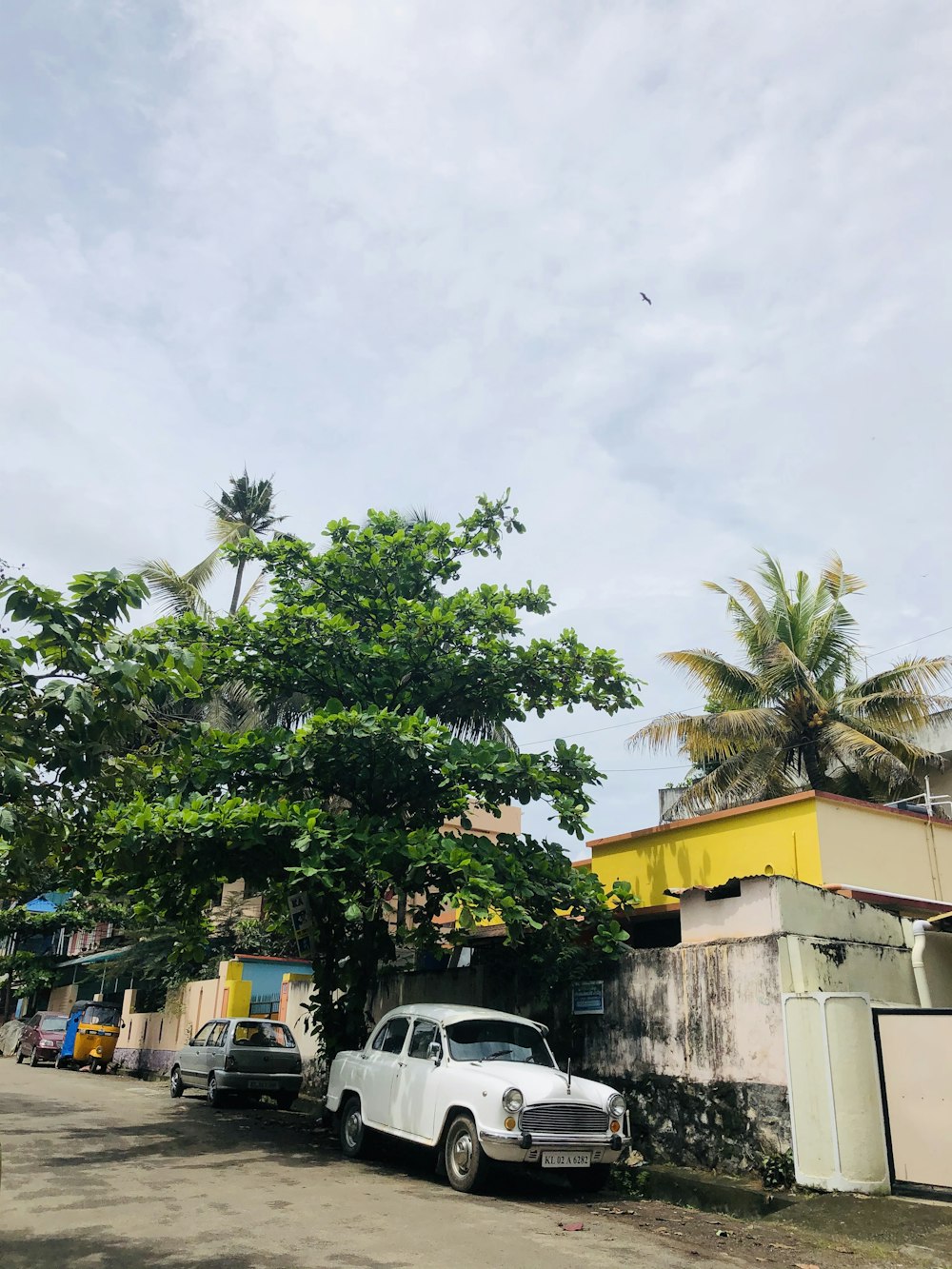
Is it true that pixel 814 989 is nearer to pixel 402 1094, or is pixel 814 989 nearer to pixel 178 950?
pixel 402 1094

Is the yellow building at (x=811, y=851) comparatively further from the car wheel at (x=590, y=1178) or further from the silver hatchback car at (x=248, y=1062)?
the silver hatchback car at (x=248, y=1062)

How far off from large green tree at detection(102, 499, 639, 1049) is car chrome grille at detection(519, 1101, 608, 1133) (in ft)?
7.57

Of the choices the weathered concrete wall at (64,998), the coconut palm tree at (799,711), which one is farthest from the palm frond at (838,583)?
the weathered concrete wall at (64,998)

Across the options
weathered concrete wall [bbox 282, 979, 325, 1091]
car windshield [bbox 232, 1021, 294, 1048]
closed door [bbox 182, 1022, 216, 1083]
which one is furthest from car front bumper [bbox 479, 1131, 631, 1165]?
closed door [bbox 182, 1022, 216, 1083]

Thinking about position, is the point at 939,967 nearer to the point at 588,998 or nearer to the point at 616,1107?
the point at 588,998

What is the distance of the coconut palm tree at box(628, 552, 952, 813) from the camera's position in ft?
68.3

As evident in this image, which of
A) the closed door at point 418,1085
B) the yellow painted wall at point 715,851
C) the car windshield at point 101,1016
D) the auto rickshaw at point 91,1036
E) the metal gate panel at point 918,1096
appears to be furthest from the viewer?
the car windshield at point 101,1016

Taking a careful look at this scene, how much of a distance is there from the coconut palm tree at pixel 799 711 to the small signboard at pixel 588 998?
888 centimetres

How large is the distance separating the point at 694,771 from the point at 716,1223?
62.9 feet

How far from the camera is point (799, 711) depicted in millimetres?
21234

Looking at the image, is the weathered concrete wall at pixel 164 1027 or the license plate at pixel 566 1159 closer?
the license plate at pixel 566 1159

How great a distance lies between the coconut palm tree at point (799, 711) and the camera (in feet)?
68.3

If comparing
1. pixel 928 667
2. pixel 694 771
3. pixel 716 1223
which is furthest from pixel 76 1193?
pixel 694 771

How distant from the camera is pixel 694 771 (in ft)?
90.3
